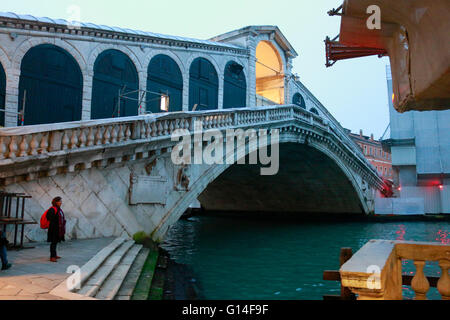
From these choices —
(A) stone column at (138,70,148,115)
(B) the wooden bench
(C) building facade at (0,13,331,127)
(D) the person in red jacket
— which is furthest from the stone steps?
(A) stone column at (138,70,148,115)

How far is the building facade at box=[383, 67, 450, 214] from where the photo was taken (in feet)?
85.5

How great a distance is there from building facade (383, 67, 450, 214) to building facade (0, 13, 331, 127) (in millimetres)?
14252

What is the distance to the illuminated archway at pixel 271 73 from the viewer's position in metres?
23.7

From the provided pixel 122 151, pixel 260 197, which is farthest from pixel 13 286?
pixel 260 197

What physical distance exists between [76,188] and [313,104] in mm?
22196

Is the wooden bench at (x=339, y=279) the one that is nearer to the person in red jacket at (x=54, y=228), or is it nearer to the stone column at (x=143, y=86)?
the person in red jacket at (x=54, y=228)

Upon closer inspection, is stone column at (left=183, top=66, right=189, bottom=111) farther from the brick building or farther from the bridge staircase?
the brick building

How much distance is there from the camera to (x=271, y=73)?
81.0 feet

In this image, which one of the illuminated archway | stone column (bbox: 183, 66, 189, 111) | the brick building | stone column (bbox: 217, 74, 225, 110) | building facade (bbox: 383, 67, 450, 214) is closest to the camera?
stone column (bbox: 183, 66, 189, 111)

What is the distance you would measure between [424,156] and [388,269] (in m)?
27.2

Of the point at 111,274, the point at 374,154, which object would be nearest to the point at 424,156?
the point at 374,154

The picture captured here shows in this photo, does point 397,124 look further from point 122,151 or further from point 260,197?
point 122,151

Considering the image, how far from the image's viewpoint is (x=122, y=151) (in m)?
9.20

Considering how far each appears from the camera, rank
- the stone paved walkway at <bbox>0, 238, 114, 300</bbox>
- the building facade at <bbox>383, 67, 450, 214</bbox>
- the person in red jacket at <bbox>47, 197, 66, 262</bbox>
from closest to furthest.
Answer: the stone paved walkway at <bbox>0, 238, 114, 300</bbox>
the person in red jacket at <bbox>47, 197, 66, 262</bbox>
the building facade at <bbox>383, 67, 450, 214</bbox>
